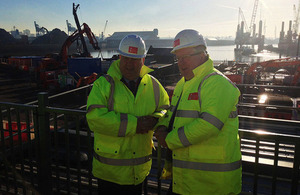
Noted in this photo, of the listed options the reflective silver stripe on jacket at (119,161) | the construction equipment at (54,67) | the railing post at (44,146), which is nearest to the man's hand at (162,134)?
the reflective silver stripe on jacket at (119,161)

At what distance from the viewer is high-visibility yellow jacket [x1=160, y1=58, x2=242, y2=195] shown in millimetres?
2029

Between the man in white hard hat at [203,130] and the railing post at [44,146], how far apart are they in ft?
5.96

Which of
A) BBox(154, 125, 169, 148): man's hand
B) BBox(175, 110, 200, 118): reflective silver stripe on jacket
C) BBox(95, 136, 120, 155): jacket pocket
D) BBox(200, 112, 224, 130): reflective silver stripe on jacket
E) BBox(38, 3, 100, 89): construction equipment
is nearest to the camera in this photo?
BBox(200, 112, 224, 130): reflective silver stripe on jacket

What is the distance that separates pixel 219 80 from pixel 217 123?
36cm

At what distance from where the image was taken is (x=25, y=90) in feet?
72.5

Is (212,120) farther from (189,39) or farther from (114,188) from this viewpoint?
(114,188)

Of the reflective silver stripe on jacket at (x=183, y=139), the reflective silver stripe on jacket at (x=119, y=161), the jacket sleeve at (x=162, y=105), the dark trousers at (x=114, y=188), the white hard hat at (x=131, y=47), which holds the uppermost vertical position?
the white hard hat at (x=131, y=47)

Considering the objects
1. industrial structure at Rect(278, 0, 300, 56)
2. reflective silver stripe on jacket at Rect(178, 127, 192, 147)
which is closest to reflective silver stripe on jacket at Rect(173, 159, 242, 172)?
reflective silver stripe on jacket at Rect(178, 127, 192, 147)

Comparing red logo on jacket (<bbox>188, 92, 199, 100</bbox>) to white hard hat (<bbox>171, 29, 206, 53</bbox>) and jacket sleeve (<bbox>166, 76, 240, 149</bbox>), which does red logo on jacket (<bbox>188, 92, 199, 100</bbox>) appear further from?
white hard hat (<bbox>171, 29, 206, 53</bbox>)

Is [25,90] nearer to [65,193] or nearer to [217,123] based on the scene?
[65,193]

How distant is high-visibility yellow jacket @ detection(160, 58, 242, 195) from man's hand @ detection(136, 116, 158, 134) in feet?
1.21

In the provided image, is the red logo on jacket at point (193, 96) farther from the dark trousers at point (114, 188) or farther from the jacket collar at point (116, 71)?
the dark trousers at point (114, 188)

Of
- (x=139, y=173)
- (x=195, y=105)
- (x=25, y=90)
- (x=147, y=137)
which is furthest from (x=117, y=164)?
(x=25, y=90)

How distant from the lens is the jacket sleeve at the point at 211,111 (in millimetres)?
2010
